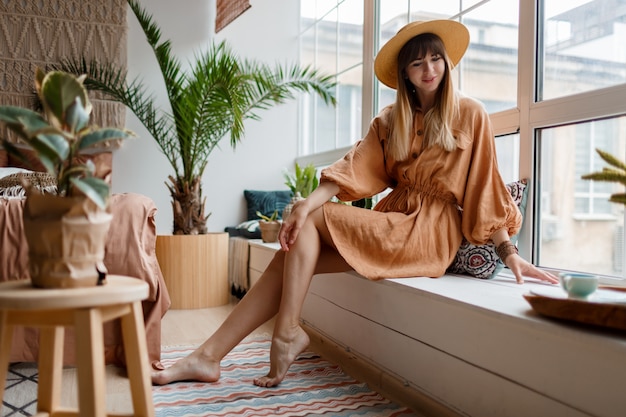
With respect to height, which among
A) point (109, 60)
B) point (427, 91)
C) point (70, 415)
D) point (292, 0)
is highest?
point (292, 0)

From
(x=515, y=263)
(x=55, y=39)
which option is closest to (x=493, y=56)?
(x=515, y=263)

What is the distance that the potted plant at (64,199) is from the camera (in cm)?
106

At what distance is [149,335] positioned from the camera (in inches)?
83.8

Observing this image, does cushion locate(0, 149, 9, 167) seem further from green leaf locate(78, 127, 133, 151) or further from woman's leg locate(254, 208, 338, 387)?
green leaf locate(78, 127, 133, 151)

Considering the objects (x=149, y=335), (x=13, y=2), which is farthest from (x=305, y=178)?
(x=13, y=2)

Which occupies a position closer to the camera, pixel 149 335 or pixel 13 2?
pixel 149 335

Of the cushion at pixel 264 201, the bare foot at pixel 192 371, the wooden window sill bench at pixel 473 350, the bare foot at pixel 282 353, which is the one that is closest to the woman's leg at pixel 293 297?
the bare foot at pixel 282 353

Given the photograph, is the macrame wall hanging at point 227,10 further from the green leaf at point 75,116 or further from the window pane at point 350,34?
the green leaf at point 75,116

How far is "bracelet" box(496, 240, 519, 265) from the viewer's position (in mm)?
1810

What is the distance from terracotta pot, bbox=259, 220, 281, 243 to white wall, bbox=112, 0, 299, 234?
3.32 feet

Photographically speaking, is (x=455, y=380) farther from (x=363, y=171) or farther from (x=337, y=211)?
(x=363, y=171)

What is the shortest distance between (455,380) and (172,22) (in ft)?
13.0

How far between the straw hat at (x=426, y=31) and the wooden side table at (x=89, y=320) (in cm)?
143

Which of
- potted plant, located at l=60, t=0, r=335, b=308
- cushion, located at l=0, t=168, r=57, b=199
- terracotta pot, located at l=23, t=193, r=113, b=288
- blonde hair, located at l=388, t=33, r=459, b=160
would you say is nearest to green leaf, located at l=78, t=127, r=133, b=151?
terracotta pot, located at l=23, t=193, r=113, b=288
